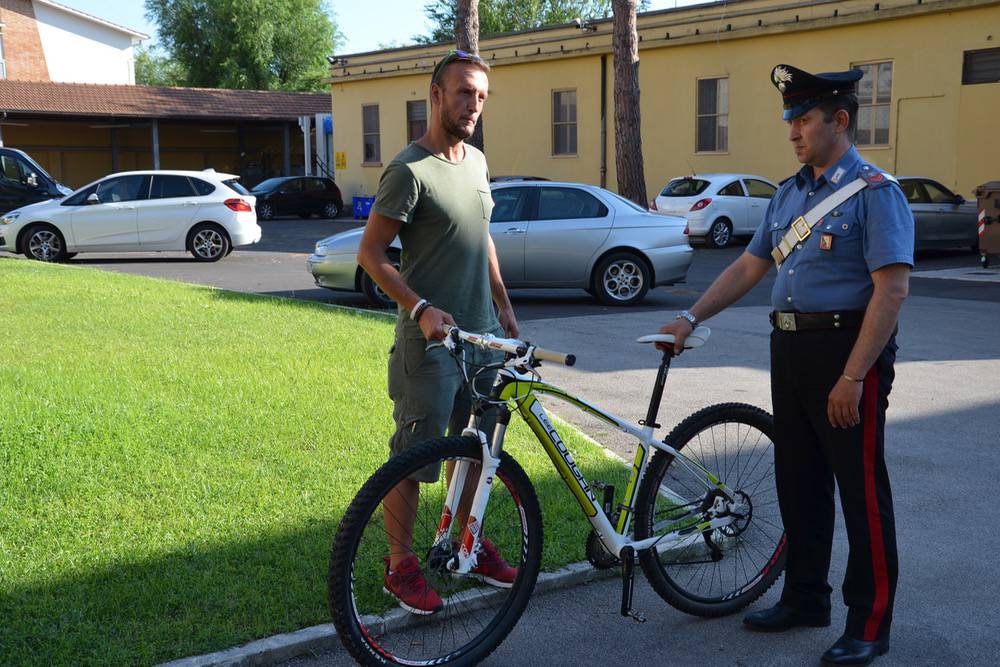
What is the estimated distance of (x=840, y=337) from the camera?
3.59m

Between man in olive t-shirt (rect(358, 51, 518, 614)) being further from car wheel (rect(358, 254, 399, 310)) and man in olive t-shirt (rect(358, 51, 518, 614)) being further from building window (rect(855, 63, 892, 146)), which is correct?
building window (rect(855, 63, 892, 146))

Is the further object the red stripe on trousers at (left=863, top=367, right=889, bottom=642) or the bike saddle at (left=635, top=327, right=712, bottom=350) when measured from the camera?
the bike saddle at (left=635, top=327, right=712, bottom=350)

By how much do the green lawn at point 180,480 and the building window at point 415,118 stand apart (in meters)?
27.5

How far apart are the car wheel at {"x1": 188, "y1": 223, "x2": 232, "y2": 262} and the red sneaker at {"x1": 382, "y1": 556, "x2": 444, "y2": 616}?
53.1 ft

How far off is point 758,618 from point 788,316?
118cm

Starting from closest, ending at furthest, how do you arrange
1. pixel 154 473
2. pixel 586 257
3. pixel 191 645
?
1. pixel 191 645
2. pixel 154 473
3. pixel 586 257

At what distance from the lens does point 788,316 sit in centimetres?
371

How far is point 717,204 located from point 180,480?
19026mm

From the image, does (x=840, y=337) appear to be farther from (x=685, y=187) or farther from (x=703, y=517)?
(x=685, y=187)

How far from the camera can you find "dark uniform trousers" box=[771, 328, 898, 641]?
3.61 m

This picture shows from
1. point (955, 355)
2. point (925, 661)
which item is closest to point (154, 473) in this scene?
point (925, 661)

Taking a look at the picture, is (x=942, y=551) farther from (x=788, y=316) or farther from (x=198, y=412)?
(x=198, y=412)

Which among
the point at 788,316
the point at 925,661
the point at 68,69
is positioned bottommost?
the point at 925,661

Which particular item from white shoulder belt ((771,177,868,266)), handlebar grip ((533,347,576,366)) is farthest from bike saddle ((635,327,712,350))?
handlebar grip ((533,347,576,366))
